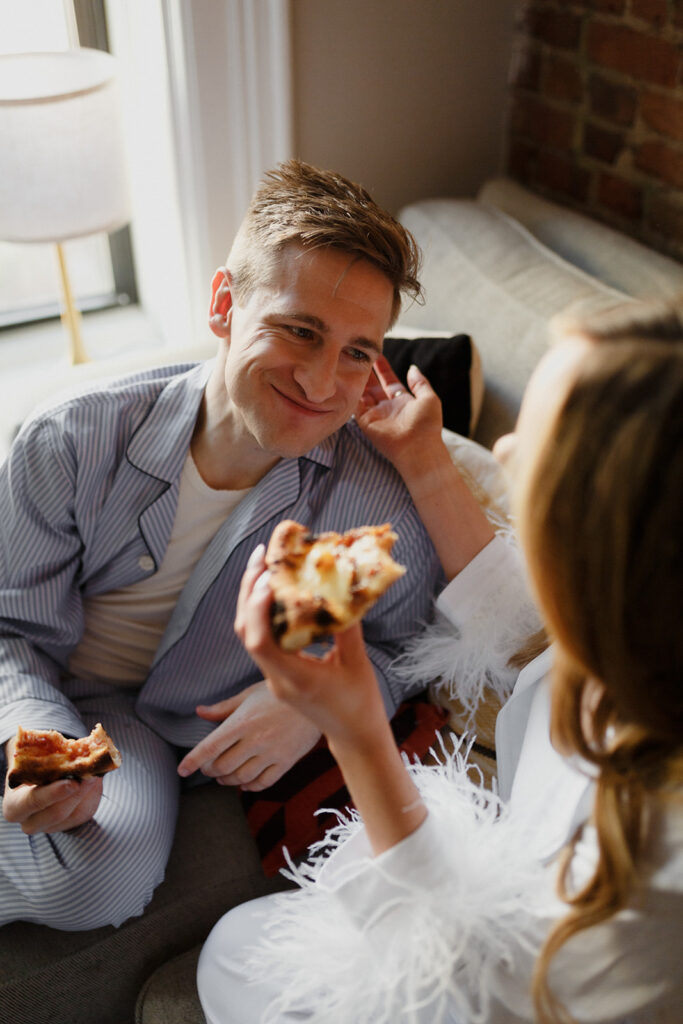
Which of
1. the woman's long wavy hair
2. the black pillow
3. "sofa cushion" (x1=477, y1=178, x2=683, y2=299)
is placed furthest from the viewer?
"sofa cushion" (x1=477, y1=178, x2=683, y2=299)

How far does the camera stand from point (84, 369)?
1.72m

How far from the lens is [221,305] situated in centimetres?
141

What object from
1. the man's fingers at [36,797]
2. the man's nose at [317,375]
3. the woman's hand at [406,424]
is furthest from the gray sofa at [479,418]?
the man's nose at [317,375]

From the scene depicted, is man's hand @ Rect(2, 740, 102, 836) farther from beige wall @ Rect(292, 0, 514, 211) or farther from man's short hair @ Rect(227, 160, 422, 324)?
beige wall @ Rect(292, 0, 514, 211)

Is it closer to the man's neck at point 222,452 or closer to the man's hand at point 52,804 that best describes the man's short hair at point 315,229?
the man's neck at point 222,452

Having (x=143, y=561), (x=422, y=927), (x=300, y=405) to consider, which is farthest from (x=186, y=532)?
(x=422, y=927)

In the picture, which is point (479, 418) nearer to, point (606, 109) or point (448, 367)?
point (448, 367)

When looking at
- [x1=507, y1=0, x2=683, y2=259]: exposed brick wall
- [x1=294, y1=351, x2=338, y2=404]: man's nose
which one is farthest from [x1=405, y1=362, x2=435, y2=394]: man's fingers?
[x1=507, y1=0, x2=683, y2=259]: exposed brick wall

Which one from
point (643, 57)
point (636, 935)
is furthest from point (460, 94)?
point (636, 935)

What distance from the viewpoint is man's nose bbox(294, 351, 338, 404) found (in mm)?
1252

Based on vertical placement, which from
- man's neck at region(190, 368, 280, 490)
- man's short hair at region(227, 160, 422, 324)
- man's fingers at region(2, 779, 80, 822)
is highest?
man's short hair at region(227, 160, 422, 324)

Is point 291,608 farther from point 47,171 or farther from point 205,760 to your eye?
point 47,171

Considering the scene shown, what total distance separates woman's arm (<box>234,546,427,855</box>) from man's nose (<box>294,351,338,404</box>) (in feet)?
1.24

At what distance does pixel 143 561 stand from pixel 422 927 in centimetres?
74
